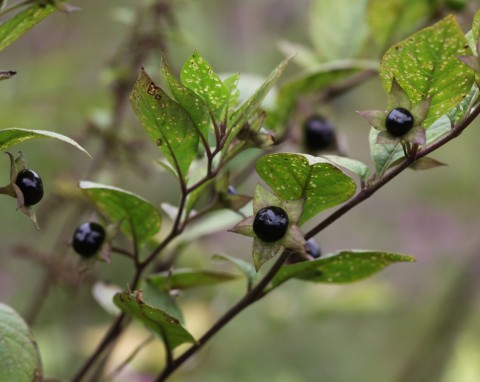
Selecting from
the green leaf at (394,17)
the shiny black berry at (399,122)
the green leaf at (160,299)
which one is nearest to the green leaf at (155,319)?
the green leaf at (160,299)

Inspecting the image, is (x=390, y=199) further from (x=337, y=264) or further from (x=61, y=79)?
(x=337, y=264)

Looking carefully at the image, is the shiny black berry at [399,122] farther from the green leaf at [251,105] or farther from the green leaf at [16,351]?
the green leaf at [16,351]

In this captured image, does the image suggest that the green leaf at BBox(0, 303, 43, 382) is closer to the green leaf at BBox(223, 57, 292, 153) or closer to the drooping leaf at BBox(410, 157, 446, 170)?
the green leaf at BBox(223, 57, 292, 153)

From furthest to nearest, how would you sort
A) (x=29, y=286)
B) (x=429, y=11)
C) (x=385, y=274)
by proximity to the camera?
(x=385, y=274), (x=29, y=286), (x=429, y=11)

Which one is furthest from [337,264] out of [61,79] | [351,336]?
[351,336]

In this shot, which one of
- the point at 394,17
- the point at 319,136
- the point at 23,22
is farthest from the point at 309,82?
the point at 23,22

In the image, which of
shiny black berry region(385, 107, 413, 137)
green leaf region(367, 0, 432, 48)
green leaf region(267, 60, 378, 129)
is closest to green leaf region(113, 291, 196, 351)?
shiny black berry region(385, 107, 413, 137)
